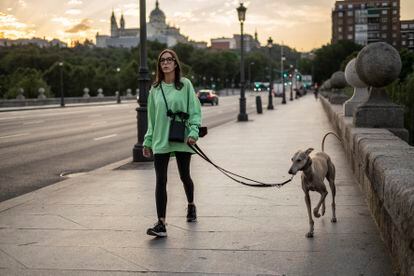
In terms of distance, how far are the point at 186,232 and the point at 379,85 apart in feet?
17.2

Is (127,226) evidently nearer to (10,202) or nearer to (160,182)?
(160,182)

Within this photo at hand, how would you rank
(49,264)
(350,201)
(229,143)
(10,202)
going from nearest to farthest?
1. (49,264)
2. (350,201)
3. (10,202)
4. (229,143)

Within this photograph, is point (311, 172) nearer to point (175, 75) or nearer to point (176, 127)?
point (176, 127)

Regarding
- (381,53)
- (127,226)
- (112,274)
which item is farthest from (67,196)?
(381,53)

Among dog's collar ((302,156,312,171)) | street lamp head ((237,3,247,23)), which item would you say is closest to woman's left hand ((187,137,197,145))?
dog's collar ((302,156,312,171))

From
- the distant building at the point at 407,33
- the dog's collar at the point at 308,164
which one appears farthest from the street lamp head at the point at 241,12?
the distant building at the point at 407,33

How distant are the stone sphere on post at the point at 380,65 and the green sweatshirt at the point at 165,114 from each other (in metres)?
4.56

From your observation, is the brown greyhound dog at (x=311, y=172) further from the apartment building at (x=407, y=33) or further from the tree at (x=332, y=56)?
the apartment building at (x=407, y=33)

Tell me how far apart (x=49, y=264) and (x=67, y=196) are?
3385 millimetres

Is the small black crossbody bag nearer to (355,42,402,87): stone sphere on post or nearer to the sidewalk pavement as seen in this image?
the sidewalk pavement

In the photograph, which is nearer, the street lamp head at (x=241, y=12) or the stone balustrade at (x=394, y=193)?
the stone balustrade at (x=394, y=193)

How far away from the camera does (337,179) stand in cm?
916

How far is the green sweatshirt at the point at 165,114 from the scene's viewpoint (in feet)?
19.9

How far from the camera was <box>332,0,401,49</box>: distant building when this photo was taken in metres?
159
